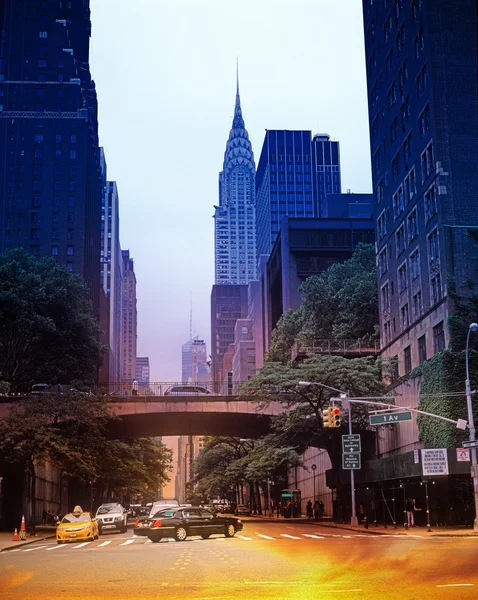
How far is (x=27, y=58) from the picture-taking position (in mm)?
160500

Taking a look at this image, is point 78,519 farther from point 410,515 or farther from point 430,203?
point 430,203

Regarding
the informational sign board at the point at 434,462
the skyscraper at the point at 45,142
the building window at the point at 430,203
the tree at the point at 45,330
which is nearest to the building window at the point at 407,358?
the building window at the point at 430,203

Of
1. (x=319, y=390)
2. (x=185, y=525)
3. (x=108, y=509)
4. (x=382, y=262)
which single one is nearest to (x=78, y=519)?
(x=185, y=525)

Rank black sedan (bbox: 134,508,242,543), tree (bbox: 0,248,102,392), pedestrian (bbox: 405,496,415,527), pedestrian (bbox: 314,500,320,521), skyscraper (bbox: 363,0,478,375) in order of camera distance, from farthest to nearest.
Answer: pedestrian (bbox: 314,500,320,521) → tree (bbox: 0,248,102,392) → skyscraper (bbox: 363,0,478,375) → pedestrian (bbox: 405,496,415,527) → black sedan (bbox: 134,508,242,543)

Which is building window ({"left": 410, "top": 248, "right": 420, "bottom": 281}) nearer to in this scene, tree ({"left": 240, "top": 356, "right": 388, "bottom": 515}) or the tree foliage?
tree ({"left": 240, "top": 356, "right": 388, "bottom": 515})

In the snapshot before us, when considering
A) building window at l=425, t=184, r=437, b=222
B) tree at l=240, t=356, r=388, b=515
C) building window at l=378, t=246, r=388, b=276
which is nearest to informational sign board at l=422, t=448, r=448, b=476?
tree at l=240, t=356, r=388, b=515

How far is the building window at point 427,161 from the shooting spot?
60062 mm

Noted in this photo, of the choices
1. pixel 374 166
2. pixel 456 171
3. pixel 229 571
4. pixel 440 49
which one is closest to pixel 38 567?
pixel 229 571

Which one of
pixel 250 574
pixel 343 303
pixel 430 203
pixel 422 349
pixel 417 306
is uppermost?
pixel 430 203

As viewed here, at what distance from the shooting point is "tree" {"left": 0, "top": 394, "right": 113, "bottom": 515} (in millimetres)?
52344

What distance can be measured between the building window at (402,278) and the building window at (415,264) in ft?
5.87

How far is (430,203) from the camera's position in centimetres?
5962

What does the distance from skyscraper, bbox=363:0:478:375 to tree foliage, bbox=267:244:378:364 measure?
9.88m

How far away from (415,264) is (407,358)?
756 centimetres
